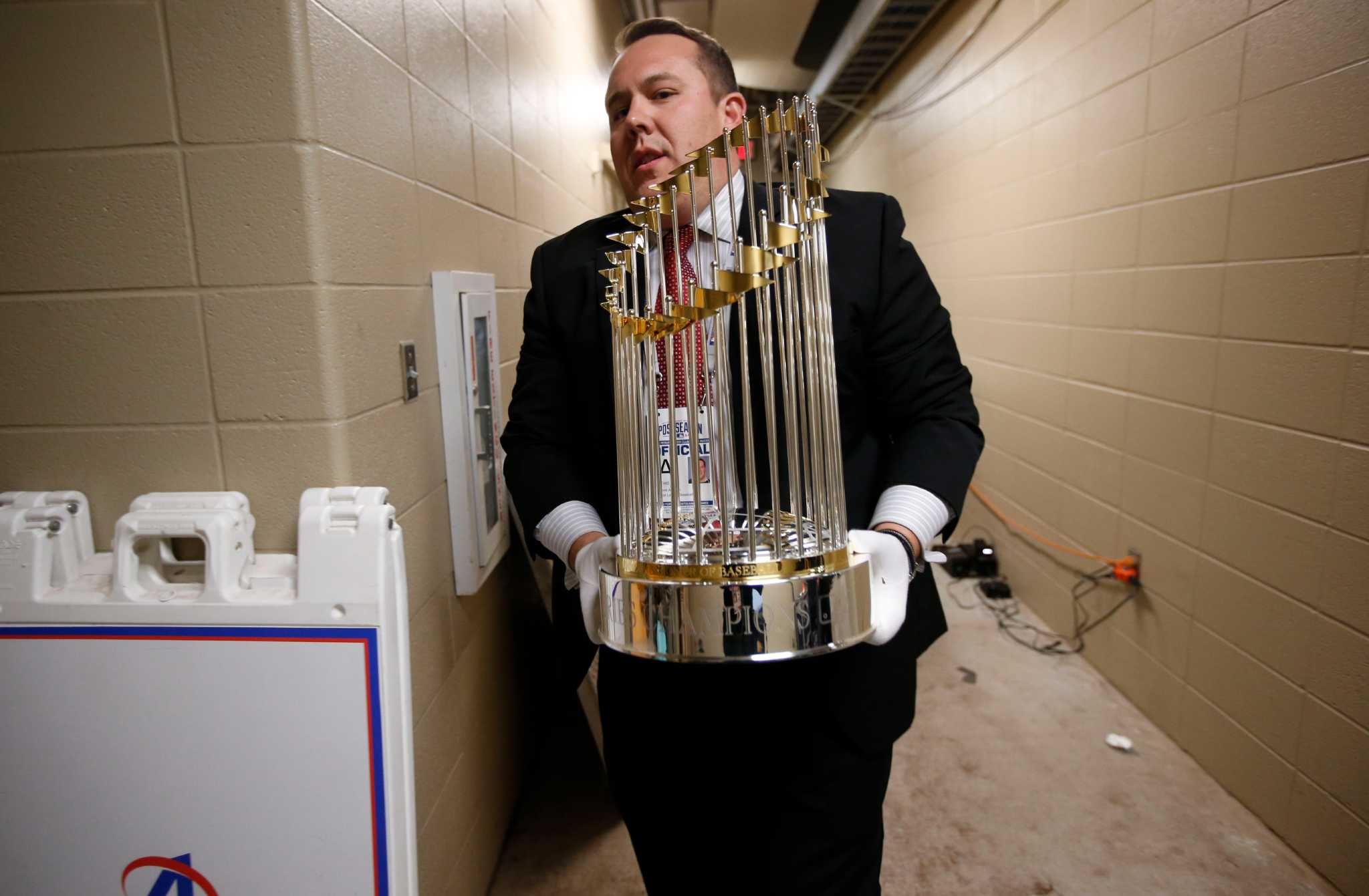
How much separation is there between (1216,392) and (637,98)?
1585 mm

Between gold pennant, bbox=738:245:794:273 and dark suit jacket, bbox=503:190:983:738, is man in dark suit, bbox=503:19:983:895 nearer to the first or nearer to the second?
A: dark suit jacket, bbox=503:190:983:738

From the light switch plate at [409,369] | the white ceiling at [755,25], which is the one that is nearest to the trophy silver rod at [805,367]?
the light switch plate at [409,369]

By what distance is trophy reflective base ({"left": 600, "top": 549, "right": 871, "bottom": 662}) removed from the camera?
2.34 feet

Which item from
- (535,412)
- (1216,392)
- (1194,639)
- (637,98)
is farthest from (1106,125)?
(535,412)

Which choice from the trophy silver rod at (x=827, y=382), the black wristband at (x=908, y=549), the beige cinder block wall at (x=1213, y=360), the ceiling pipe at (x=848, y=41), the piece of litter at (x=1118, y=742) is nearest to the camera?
the trophy silver rod at (x=827, y=382)

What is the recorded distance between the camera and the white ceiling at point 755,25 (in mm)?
3773

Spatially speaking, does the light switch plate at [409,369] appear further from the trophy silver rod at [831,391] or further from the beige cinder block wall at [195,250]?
the trophy silver rod at [831,391]

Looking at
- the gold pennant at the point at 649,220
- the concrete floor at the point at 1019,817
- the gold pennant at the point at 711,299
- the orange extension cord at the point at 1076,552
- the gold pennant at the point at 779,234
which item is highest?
the gold pennant at the point at 649,220

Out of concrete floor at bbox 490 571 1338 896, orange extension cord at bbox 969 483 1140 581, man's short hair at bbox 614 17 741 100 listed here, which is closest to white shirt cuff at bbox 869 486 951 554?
man's short hair at bbox 614 17 741 100

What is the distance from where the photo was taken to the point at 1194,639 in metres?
2.03

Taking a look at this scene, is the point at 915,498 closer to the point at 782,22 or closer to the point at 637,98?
the point at 637,98

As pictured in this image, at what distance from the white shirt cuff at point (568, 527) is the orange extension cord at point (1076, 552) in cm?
187

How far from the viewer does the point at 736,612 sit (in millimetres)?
713

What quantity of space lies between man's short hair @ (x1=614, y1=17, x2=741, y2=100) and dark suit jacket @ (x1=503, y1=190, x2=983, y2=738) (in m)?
0.25
